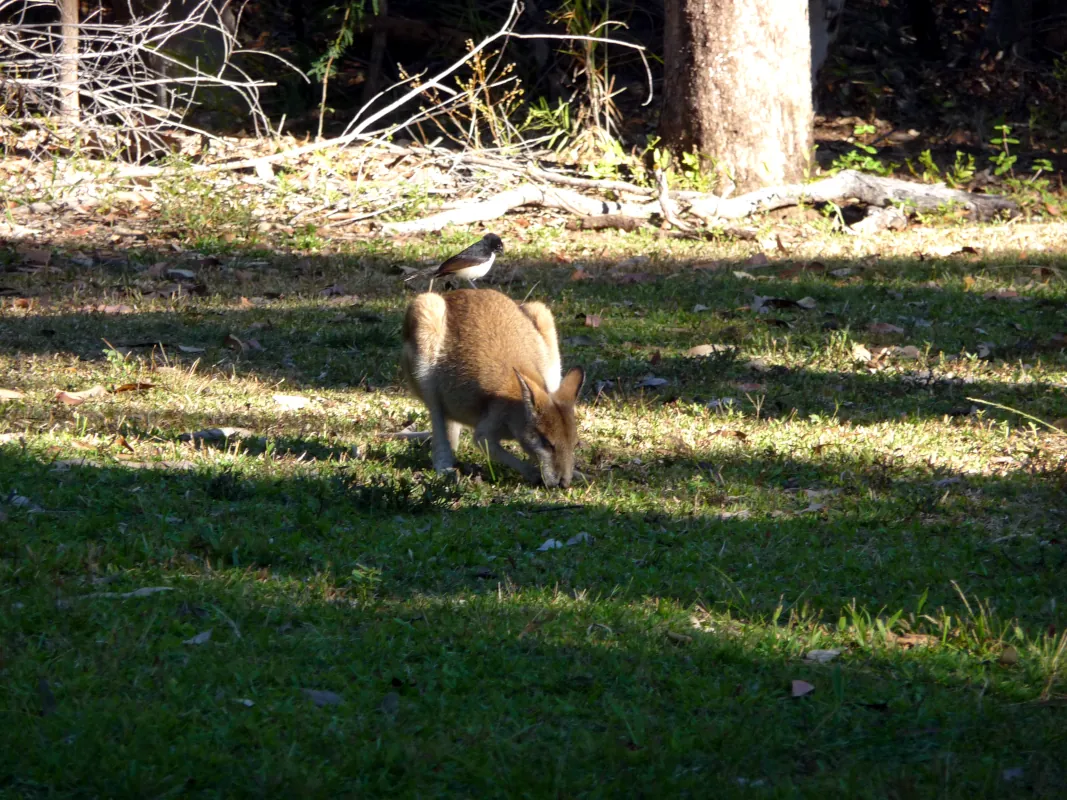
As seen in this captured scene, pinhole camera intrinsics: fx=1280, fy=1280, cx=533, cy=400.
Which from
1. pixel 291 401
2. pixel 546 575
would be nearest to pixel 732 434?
pixel 546 575

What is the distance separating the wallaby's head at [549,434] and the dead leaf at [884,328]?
144 inches

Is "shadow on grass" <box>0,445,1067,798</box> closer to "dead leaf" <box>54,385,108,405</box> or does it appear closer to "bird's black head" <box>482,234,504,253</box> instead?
"dead leaf" <box>54,385,108,405</box>

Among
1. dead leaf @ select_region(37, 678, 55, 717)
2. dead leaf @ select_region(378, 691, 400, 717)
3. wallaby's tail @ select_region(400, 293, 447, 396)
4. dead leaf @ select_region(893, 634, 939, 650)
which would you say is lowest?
dead leaf @ select_region(893, 634, 939, 650)

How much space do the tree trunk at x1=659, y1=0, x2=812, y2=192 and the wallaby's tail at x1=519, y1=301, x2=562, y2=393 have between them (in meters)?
6.84

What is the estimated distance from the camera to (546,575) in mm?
4566

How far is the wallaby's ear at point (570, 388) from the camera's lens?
5.75 meters

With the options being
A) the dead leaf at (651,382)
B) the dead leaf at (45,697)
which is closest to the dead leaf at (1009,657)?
the dead leaf at (45,697)

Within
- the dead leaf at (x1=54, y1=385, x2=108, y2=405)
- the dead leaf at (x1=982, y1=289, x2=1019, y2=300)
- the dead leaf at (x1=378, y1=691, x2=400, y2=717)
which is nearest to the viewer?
the dead leaf at (x1=378, y1=691, x2=400, y2=717)

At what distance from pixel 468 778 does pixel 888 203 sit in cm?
1048

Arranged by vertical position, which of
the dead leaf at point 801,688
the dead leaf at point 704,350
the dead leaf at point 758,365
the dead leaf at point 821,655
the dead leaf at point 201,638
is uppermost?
the dead leaf at point 201,638

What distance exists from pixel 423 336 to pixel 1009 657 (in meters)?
3.14

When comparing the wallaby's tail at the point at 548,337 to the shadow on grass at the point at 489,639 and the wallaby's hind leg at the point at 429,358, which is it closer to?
the wallaby's hind leg at the point at 429,358

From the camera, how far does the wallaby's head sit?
5.56 meters

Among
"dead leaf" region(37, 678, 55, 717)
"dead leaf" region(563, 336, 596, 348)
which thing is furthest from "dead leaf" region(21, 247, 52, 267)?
"dead leaf" region(37, 678, 55, 717)
